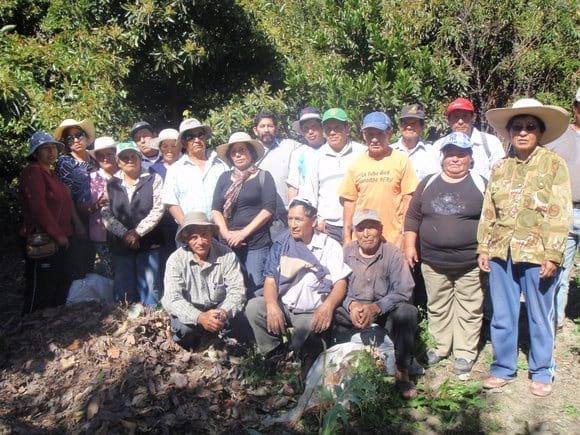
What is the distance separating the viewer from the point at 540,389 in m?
4.31

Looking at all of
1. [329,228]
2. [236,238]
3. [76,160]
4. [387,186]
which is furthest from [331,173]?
[76,160]

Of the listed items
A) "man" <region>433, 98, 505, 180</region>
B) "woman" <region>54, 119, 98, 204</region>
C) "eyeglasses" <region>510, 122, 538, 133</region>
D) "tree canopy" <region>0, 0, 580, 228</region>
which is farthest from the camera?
"tree canopy" <region>0, 0, 580, 228</region>

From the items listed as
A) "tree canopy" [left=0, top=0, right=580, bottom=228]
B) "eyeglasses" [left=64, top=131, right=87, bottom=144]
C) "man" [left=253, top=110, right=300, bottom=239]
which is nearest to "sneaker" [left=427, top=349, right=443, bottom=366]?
"man" [left=253, top=110, right=300, bottom=239]

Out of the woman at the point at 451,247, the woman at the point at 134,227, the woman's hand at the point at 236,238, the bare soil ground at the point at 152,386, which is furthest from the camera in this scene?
the woman at the point at 134,227

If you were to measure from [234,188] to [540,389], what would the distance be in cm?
311

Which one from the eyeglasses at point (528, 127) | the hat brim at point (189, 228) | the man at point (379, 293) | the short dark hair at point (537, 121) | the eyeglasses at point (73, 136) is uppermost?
the eyeglasses at point (73, 136)

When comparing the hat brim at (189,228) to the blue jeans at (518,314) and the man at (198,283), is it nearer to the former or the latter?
the man at (198,283)

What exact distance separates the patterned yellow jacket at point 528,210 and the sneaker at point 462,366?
39.6 inches

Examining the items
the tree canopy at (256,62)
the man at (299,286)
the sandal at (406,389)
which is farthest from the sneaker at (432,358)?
the tree canopy at (256,62)

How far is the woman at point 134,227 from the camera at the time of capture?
5594 mm

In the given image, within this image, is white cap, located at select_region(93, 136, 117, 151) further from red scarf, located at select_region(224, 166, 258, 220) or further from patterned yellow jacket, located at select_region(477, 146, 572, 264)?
patterned yellow jacket, located at select_region(477, 146, 572, 264)

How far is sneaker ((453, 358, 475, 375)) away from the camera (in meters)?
4.71

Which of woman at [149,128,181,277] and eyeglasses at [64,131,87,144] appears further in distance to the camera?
eyeglasses at [64,131,87,144]

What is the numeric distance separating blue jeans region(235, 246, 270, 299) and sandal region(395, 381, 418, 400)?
1.61 m
